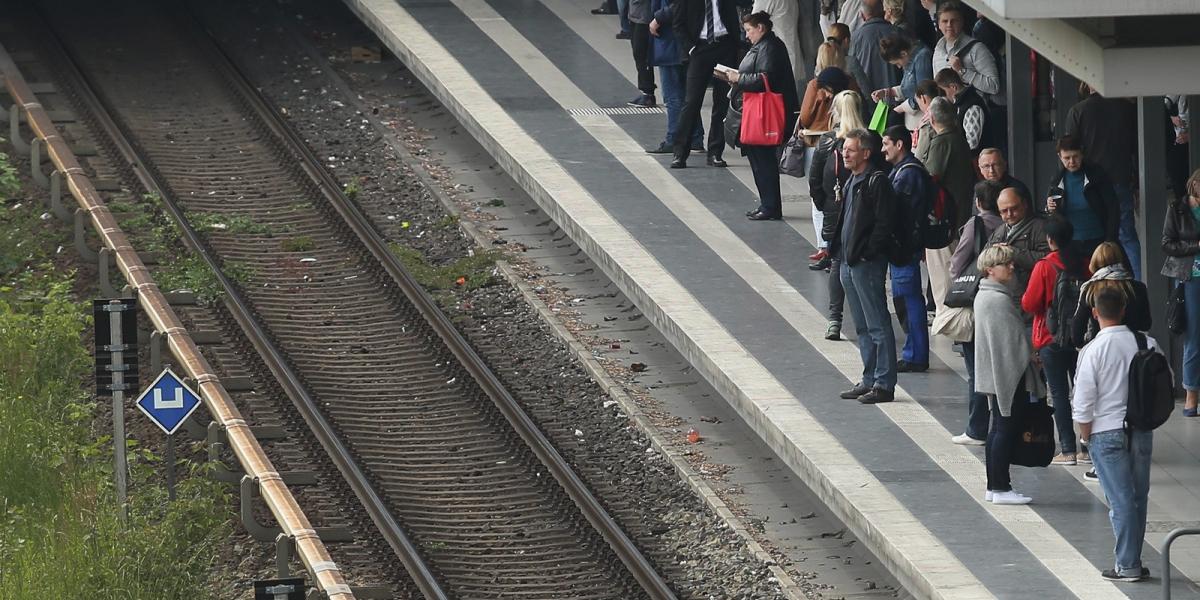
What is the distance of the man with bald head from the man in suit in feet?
20.0

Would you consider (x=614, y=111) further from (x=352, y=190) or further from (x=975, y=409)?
(x=975, y=409)

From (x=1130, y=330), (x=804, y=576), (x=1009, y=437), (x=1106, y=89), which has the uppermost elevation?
(x=1106, y=89)

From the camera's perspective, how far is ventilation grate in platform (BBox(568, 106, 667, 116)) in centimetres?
2217

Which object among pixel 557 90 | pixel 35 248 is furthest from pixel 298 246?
pixel 557 90

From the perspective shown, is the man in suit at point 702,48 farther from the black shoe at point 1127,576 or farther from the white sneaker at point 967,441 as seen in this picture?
the black shoe at point 1127,576

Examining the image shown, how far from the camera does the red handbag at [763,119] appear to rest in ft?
59.1

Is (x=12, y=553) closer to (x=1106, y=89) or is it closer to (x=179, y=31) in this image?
(x=1106, y=89)

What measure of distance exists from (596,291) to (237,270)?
303 centimetres

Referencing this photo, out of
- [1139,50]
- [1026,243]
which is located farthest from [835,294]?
[1139,50]

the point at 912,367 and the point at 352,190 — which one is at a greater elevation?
the point at 352,190

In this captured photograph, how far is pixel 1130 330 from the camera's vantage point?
1195 cm

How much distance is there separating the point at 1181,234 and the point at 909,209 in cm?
168

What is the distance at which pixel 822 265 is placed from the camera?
17.6 meters

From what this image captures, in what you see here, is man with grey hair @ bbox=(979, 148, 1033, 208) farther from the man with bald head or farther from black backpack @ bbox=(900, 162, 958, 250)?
black backpack @ bbox=(900, 162, 958, 250)
